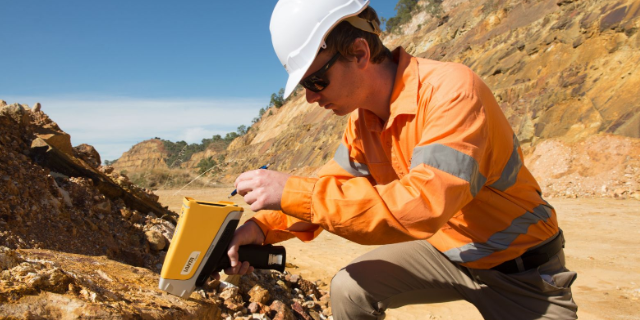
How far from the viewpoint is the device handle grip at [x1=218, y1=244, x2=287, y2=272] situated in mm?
2174

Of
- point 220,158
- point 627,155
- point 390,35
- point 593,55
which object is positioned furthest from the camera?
point 390,35

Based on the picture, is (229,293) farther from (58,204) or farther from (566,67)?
(566,67)

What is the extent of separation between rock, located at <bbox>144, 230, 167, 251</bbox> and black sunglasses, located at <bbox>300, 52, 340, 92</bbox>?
278 centimetres

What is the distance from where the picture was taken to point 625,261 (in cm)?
541

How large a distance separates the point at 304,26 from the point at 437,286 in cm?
151

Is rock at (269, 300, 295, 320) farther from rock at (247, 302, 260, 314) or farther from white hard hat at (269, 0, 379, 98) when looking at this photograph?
white hard hat at (269, 0, 379, 98)

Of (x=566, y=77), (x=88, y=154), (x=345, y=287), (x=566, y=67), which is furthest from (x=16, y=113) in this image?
(x=566, y=67)

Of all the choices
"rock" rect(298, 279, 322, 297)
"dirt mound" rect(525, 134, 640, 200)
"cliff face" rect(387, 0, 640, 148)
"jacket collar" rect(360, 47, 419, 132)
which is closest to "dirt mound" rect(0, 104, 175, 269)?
"rock" rect(298, 279, 322, 297)

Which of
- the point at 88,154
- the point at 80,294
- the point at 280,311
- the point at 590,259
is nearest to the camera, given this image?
the point at 80,294

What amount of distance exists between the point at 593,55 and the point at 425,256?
13.1 meters

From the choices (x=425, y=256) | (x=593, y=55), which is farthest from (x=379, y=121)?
(x=593, y=55)

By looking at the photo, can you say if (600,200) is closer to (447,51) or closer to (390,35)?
(447,51)

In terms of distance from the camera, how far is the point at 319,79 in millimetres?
2000

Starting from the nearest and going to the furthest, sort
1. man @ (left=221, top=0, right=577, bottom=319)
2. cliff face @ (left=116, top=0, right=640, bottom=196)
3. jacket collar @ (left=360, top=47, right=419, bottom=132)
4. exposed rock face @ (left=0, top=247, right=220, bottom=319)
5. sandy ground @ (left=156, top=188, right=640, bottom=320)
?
exposed rock face @ (left=0, top=247, right=220, bottom=319) → man @ (left=221, top=0, right=577, bottom=319) → jacket collar @ (left=360, top=47, right=419, bottom=132) → sandy ground @ (left=156, top=188, right=640, bottom=320) → cliff face @ (left=116, top=0, right=640, bottom=196)
